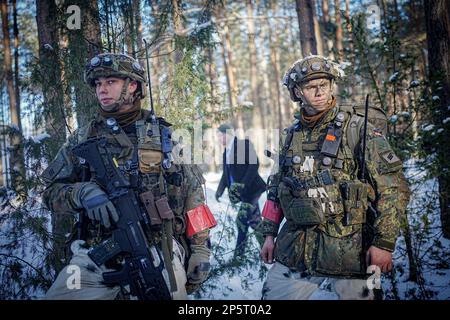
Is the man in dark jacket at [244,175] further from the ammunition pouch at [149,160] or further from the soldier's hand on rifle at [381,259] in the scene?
the soldier's hand on rifle at [381,259]

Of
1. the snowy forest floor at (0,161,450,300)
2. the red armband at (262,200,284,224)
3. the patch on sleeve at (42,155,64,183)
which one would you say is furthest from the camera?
the snowy forest floor at (0,161,450,300)

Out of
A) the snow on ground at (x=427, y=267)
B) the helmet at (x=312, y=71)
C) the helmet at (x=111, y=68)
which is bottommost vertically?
the snow on ground at (x=427, y=267)

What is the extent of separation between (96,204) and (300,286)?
188cm

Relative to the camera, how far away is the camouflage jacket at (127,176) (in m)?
3.17

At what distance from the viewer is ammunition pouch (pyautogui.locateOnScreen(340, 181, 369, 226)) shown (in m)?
3.13

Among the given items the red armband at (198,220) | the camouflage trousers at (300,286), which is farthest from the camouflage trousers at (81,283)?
the camouflage trousers at (300,286)

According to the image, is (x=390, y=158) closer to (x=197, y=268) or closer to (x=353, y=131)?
(x=353, y=131)

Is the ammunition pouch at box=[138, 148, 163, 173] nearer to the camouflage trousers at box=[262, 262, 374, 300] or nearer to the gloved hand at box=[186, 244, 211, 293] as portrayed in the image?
the gloved hand at box=[186, 244, 211, 293]

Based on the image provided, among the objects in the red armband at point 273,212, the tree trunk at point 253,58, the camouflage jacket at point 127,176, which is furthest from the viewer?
the tree trunk at point 253,58

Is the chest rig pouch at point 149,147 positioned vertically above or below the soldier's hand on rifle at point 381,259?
above

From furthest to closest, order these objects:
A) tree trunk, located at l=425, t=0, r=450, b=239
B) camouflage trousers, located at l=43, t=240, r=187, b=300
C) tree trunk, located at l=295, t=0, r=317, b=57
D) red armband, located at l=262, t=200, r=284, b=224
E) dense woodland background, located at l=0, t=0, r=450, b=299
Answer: tree trunk, located at l=295, t=0, r=317, b=57 → tree trunk, located at l=425, t=0, r=450, b=239 → dense woodland background, located at l=0, t=0, r=450, b=299 → red armband, located at l=262, t=200, r=284, b=224 → camouflage trousers, located at l=43, t=240, r=187, b=300

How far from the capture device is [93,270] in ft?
9.67

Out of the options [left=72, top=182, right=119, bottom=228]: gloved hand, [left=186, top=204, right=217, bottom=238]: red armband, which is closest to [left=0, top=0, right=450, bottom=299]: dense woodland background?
[left=72, top=182, right=119, bottom=228]: gloved hand

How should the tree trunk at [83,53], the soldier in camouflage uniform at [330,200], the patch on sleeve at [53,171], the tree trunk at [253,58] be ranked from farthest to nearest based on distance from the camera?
the tree trunk at [253,58] < the tree trunk at [83,53] < the patch on sleeve at [53,171] < the soldier in camouflage uniform at [330,200]
